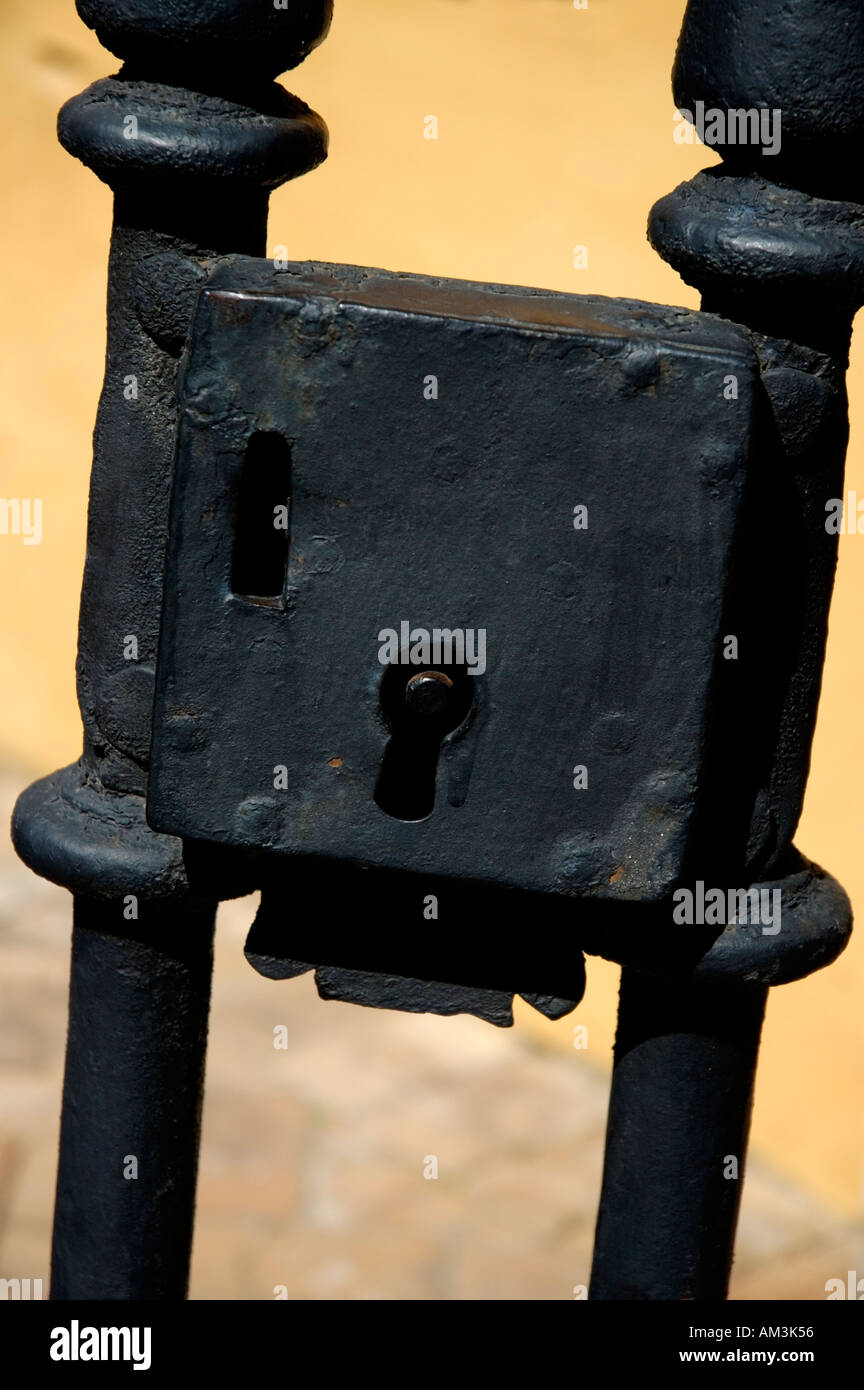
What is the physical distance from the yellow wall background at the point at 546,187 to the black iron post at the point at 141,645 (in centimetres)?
149

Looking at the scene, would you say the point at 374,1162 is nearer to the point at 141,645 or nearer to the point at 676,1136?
the point at 676,1136

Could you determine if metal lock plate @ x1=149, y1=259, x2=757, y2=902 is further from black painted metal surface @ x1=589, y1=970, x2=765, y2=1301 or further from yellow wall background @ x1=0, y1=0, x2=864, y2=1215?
yellow wall background @ x1=0, y1=0, x2=864, y2=1215

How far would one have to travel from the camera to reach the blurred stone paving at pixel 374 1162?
244 centimetres

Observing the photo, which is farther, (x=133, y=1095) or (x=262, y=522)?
(x=133, y=1095)

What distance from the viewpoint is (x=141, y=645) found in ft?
2.93

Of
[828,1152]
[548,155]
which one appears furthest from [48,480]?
[828,1152]

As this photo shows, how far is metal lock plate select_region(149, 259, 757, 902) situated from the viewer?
741 millimetres

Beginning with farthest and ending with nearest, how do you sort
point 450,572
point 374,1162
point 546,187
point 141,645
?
point 374,1162
point 546,187
point 141,645
point 450,572

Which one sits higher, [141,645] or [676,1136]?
[141,645]

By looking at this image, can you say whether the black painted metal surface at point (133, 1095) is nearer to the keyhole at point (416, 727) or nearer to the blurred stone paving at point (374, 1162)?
the keyhole at point (416, 727)

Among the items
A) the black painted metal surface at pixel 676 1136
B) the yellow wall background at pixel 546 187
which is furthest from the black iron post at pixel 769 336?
the yellow wall background at pixel 546 187

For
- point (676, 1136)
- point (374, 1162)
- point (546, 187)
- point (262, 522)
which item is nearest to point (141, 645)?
point (262, 522)

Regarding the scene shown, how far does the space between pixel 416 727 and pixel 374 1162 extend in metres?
2.01

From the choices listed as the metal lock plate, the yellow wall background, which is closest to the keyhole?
the metal lock plate
